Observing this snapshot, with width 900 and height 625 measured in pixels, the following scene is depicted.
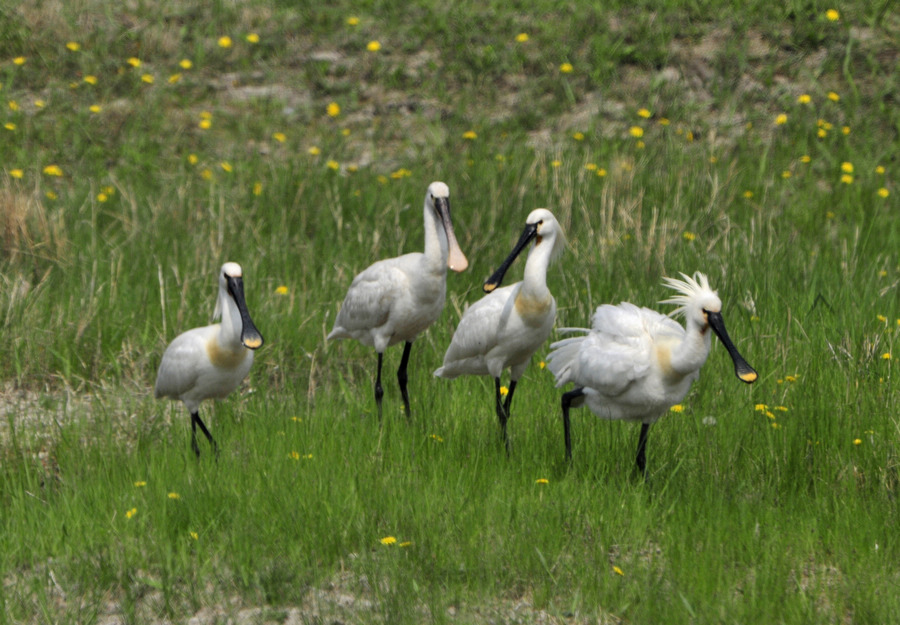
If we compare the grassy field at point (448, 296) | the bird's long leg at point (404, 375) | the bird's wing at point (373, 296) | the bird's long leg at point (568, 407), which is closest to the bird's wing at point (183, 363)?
the grassy field at point (448, 296)

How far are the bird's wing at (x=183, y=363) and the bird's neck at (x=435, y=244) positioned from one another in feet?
3.98

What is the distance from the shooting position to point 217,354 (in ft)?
16.9

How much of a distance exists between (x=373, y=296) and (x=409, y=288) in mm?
193

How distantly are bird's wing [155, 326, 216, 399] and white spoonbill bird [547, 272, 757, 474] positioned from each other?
1.65 metres

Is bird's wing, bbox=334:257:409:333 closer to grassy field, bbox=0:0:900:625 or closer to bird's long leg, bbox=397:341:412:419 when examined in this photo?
bird's long leg, bbox=397:341:412:419

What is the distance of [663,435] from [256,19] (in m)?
8.70

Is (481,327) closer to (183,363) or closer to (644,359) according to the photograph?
(644,359)

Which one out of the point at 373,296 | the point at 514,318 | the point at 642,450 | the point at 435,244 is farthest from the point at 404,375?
the point at 642,450

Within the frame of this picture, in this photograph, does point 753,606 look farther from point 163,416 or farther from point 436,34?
point 436,34

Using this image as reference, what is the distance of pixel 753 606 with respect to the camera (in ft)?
12.0

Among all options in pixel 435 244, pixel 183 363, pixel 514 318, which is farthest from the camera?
pixel 435 244

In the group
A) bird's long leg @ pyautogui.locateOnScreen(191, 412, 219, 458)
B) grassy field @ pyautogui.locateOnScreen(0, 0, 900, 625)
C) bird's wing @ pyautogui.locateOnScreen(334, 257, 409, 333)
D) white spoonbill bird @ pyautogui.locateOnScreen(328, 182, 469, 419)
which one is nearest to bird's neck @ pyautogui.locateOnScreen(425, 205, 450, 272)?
white spoonbill bird @ pyautogui.locateOnScreen(328, 182, 469, 419)

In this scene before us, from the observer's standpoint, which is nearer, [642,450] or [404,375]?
[642,450]

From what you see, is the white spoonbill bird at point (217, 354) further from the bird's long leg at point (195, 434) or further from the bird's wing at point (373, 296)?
the bird's wing at point (373, 296)
